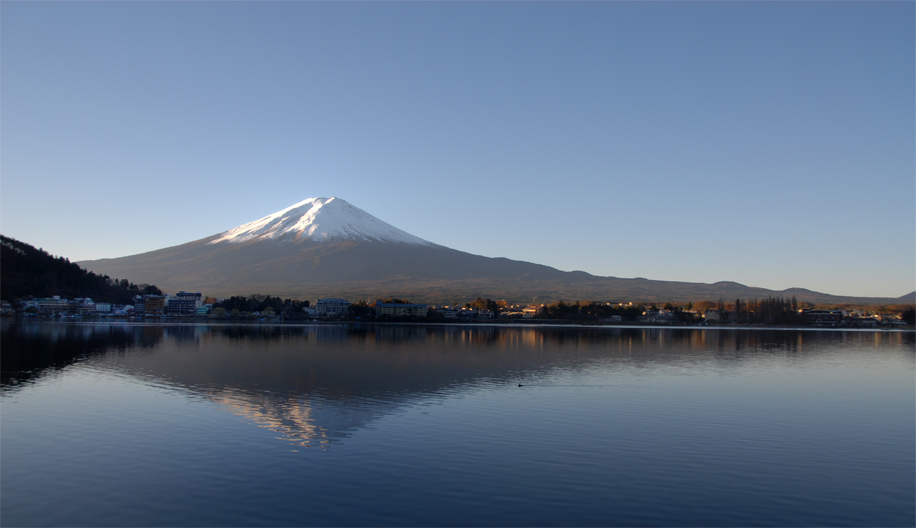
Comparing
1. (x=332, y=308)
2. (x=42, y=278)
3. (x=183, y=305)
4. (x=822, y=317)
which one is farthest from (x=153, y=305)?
(x=822, y=317)

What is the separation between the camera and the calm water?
9.45 meters

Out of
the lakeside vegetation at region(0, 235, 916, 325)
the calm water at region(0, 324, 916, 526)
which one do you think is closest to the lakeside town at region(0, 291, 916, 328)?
the lakeside vegetation at region(0, 235, 916, 325)

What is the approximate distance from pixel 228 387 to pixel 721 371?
72.0ft

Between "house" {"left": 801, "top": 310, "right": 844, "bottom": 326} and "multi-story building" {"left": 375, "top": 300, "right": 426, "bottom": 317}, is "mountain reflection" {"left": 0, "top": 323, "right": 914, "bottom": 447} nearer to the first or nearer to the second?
"multi-story building" {"left": 375, "top": 300, "right": 426, "bottom": 317}

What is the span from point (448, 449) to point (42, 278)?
116 metres

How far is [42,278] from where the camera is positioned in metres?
106

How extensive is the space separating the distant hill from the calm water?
294ft

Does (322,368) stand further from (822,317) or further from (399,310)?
(822,317)

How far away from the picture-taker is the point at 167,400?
1888cm

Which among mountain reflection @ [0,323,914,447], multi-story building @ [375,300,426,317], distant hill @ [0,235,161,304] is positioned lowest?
mountain reflection @ [0,323,914,447]

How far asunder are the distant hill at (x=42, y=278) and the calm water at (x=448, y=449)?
8956 centimetres

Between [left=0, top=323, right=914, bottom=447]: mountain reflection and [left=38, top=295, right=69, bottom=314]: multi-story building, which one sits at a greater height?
[left=38, top=295, right=69, bottom=314]: multi-story building

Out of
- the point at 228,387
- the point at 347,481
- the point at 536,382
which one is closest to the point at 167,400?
the point at 228,387

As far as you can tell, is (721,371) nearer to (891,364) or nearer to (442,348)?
(891,364)
